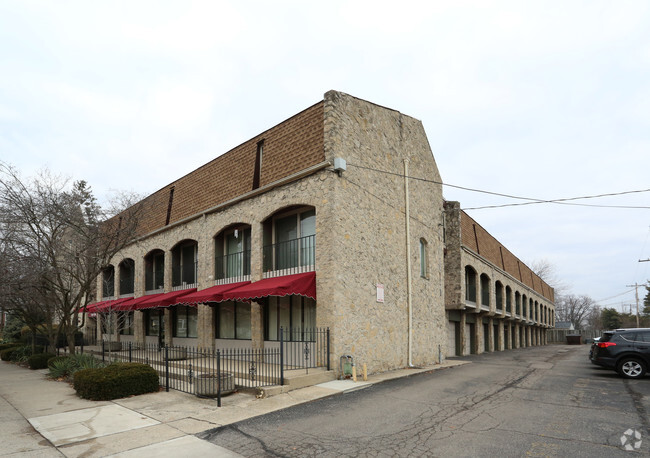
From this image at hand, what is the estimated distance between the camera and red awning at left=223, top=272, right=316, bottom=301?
12.3 metres

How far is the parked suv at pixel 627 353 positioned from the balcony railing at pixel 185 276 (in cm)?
1571

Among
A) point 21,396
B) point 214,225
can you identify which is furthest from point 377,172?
point 21,396

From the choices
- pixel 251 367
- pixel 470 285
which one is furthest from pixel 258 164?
pixel 470 285

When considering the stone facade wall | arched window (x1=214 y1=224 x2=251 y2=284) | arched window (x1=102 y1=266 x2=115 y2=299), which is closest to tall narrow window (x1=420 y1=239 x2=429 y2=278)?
the stone facade wall

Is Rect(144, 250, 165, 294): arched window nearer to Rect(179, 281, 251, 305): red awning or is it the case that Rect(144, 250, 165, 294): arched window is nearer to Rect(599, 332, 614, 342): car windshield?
Rect(179, 281, 251, 305): red awning

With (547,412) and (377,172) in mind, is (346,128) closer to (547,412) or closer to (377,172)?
(377,172)

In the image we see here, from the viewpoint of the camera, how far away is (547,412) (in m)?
8.48

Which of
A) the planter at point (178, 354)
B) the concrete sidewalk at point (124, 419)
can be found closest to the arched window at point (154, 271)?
the planter at point (178, 354)

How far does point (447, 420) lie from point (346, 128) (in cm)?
916

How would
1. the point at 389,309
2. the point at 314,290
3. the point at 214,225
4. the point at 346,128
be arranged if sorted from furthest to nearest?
1. the point at 214,225
2. the point at 389,309
3. the point at 346,128
4. the point at 314,290

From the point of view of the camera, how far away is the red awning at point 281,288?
12320 mm

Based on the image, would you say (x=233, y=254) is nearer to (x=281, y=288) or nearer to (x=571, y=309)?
(x=281, y=288)

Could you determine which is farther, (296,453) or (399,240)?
(399,240)

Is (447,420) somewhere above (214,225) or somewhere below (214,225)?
below
